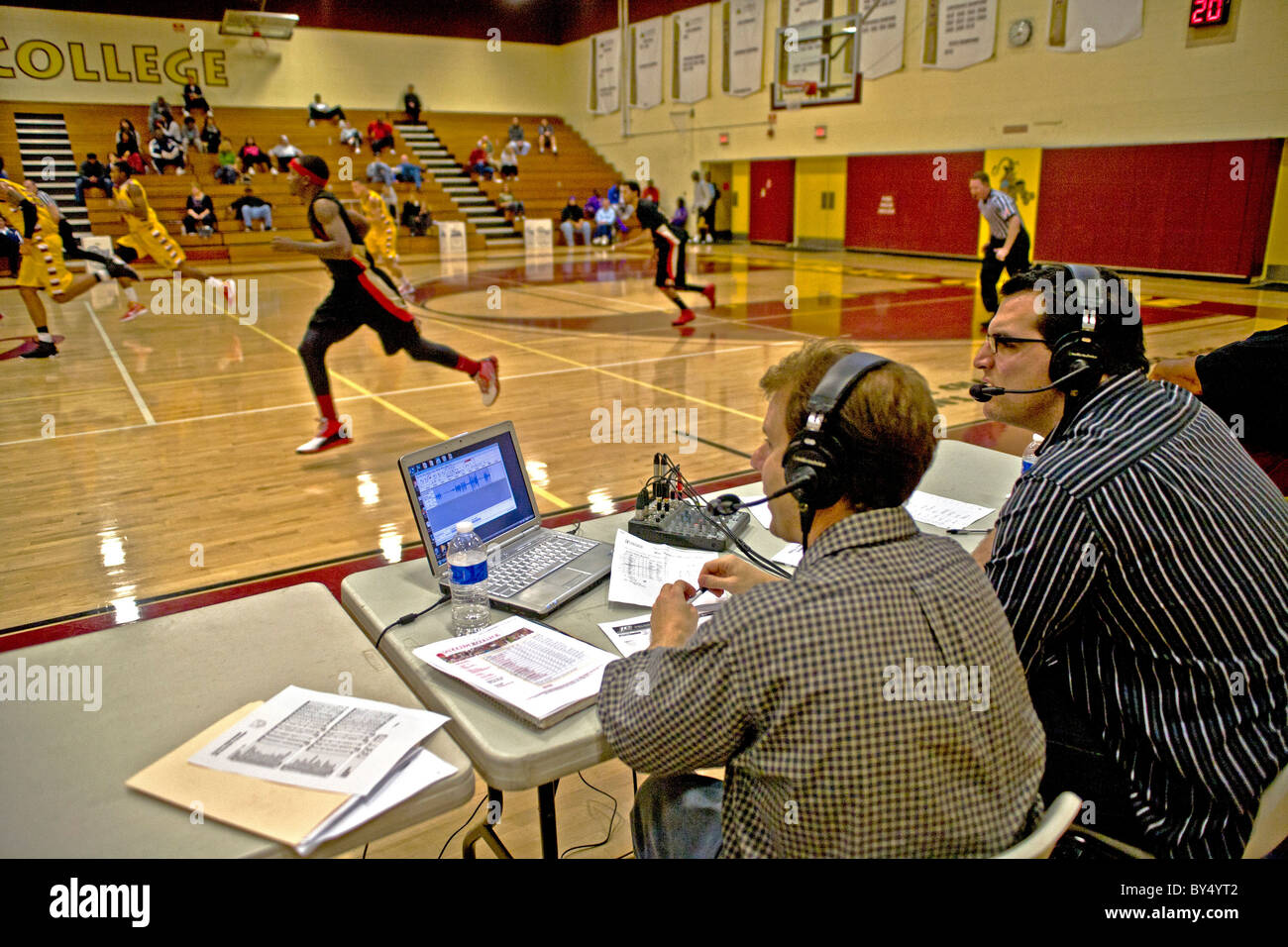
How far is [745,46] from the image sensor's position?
2084 cm

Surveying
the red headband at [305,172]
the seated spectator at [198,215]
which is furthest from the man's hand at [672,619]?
the seated spectator at [198,215]

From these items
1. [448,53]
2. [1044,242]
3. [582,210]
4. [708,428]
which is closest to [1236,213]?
[1044,242]

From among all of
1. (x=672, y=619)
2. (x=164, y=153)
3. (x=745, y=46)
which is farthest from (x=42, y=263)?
(x=745, y=46)

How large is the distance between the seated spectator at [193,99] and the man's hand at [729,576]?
2438cm

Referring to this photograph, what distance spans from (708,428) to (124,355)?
6.39 metres

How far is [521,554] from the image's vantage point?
2.37 metres

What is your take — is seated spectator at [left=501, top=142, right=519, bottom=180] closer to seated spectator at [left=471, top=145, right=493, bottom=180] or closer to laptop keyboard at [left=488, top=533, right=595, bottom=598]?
seated spectator at [left=471, top=145, right=493, bottom=180]

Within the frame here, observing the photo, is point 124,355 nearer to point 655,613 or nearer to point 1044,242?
point 655,613

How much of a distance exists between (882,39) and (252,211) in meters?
13.5

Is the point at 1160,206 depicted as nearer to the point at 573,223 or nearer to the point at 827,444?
the point at 573,223

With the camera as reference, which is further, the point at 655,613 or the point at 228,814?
the point at 655,613

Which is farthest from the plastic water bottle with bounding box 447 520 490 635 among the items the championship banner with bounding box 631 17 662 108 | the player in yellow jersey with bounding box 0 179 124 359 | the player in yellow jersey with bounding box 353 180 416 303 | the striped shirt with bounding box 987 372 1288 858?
the championship banner with bounding box 631 17 662 108

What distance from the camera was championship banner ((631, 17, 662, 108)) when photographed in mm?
23797
